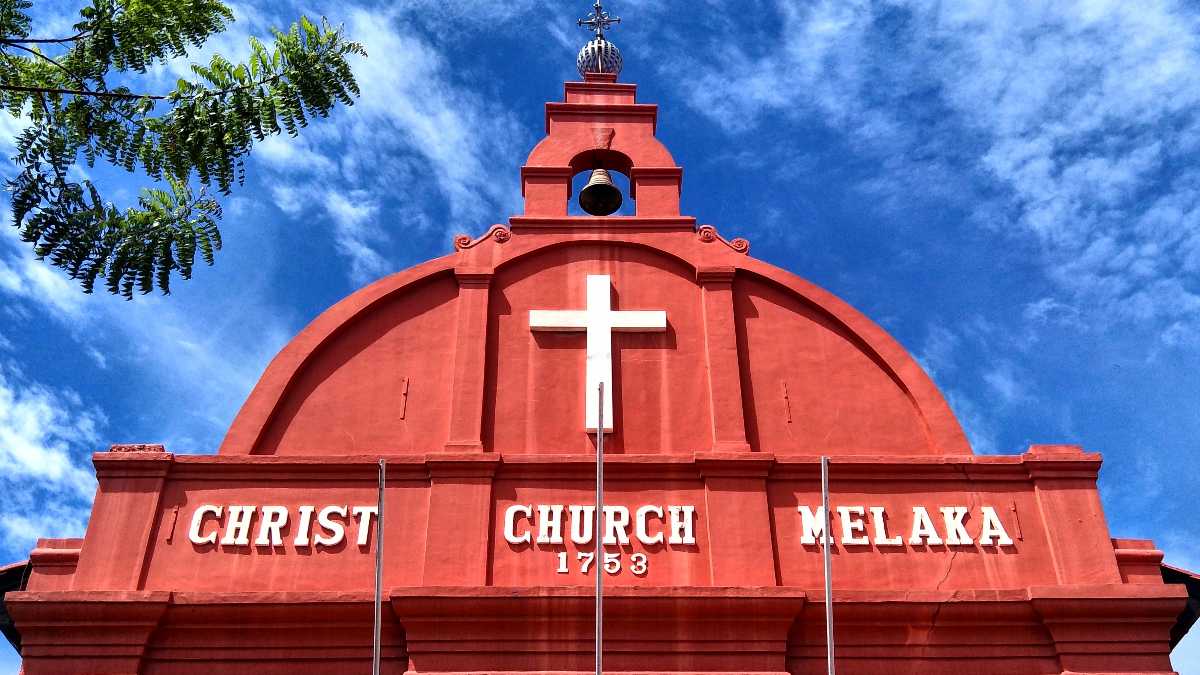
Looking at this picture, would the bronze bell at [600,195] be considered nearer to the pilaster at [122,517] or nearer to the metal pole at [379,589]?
the metal pole at [379,589]

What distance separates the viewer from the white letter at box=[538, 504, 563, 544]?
11.2 metres

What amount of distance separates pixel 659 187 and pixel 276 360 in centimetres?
457

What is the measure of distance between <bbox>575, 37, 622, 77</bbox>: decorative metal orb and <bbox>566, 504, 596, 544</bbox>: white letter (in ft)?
21.0

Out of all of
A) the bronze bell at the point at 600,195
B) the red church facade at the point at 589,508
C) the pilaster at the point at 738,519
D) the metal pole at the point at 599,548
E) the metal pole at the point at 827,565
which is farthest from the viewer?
the bronze bell at the point at 600,195

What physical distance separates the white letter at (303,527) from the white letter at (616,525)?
262 centimetres

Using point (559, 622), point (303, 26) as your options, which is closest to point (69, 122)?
point (303, 26)

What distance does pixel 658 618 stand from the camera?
34.7ft

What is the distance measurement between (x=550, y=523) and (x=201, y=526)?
10.1ft

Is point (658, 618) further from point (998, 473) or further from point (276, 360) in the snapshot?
point (276, 360)

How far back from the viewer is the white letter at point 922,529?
11.4 m

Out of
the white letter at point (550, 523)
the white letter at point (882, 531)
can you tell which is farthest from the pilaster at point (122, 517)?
the white letter at point (882, 531)

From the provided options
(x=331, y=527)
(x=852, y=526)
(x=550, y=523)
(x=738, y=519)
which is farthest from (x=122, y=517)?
(x=852, y=526)

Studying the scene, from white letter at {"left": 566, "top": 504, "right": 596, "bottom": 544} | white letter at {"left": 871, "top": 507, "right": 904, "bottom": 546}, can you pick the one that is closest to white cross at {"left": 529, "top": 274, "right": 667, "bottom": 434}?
white letter at {"left": 566, "top": 504, "right": 596, "bottom": 544}

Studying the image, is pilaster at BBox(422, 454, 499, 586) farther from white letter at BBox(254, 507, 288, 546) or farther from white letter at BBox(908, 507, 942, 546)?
white letter at BBox(908, 507, 942, 546)
